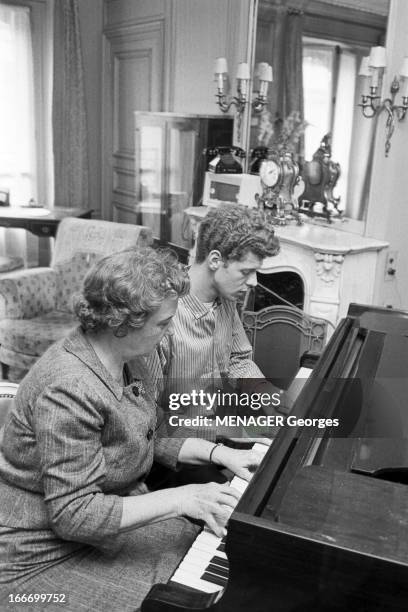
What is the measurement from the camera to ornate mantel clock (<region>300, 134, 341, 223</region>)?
12.0 feet

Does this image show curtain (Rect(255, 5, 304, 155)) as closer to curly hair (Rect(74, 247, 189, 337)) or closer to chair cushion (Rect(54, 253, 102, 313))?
chair cushion (Rect(54, 253, 102, 313))

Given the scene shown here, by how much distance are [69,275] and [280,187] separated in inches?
53.5

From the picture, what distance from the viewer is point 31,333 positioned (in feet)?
10.6

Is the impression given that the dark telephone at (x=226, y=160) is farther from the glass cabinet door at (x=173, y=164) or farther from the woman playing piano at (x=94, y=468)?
the woman playing piano at (x=94, y=468)

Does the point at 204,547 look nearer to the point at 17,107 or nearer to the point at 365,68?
the point at 365,68

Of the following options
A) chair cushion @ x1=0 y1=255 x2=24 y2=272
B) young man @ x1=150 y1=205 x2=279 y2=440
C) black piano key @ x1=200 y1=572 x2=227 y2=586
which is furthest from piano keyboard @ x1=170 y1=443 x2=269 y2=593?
chair cushion @ x1=0 y1=255 x2=24 y2=272

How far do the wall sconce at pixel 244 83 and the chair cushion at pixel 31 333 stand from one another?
1.93 meters

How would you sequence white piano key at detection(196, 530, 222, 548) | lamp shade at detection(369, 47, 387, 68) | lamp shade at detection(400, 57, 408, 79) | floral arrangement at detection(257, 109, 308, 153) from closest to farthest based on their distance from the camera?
white piano key at detection(196, 530, 222, 548)
lamp shade at detection(400, 57, 408, 79)
lamp shade at detection(369, 47, 387, 68)
floral arrangement at detection(257, 109, 308, 153)

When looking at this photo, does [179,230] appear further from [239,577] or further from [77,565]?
[239,577]

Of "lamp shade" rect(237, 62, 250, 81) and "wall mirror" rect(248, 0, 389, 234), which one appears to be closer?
"wall mirror" rect(248, 0, 389, 234)

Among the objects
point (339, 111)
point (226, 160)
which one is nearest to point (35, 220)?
point (226, 160)

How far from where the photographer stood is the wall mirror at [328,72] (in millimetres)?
3418

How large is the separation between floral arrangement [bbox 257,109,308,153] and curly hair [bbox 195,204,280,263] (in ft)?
6.70

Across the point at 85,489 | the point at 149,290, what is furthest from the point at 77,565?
the point at 149,290
